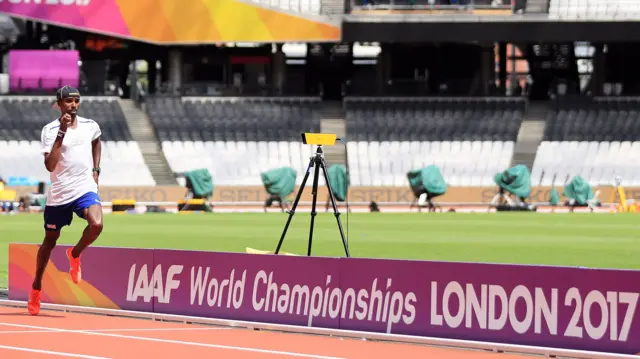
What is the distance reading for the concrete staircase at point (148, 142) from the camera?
54812mm

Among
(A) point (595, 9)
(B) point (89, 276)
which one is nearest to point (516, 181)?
(A) point (595, 9)

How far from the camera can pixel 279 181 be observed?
48156 millimetres

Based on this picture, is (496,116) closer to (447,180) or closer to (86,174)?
(447,180)

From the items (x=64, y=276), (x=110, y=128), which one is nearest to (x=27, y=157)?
(x=110, y=128)

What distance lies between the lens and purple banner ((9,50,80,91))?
61781mm

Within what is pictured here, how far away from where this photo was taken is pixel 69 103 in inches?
475

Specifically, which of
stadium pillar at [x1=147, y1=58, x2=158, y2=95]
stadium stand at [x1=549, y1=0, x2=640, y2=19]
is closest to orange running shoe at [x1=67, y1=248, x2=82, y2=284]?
stadium stand at [x1=549, y1=0, x2=640, y2=19]

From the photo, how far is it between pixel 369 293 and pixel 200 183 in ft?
117

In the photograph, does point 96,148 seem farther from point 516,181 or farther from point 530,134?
point 530,134

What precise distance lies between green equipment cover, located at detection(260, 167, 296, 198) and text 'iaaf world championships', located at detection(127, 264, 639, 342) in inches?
1368

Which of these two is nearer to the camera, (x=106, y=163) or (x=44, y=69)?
(x=106, y=163)

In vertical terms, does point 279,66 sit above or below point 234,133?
above

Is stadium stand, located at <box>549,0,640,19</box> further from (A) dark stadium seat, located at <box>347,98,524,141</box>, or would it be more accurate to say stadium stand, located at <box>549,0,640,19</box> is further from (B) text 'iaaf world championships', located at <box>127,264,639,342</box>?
(B) text 'iaaf world championships', located at <box>127,264,639,342</box>

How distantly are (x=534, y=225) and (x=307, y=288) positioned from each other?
2293cm
